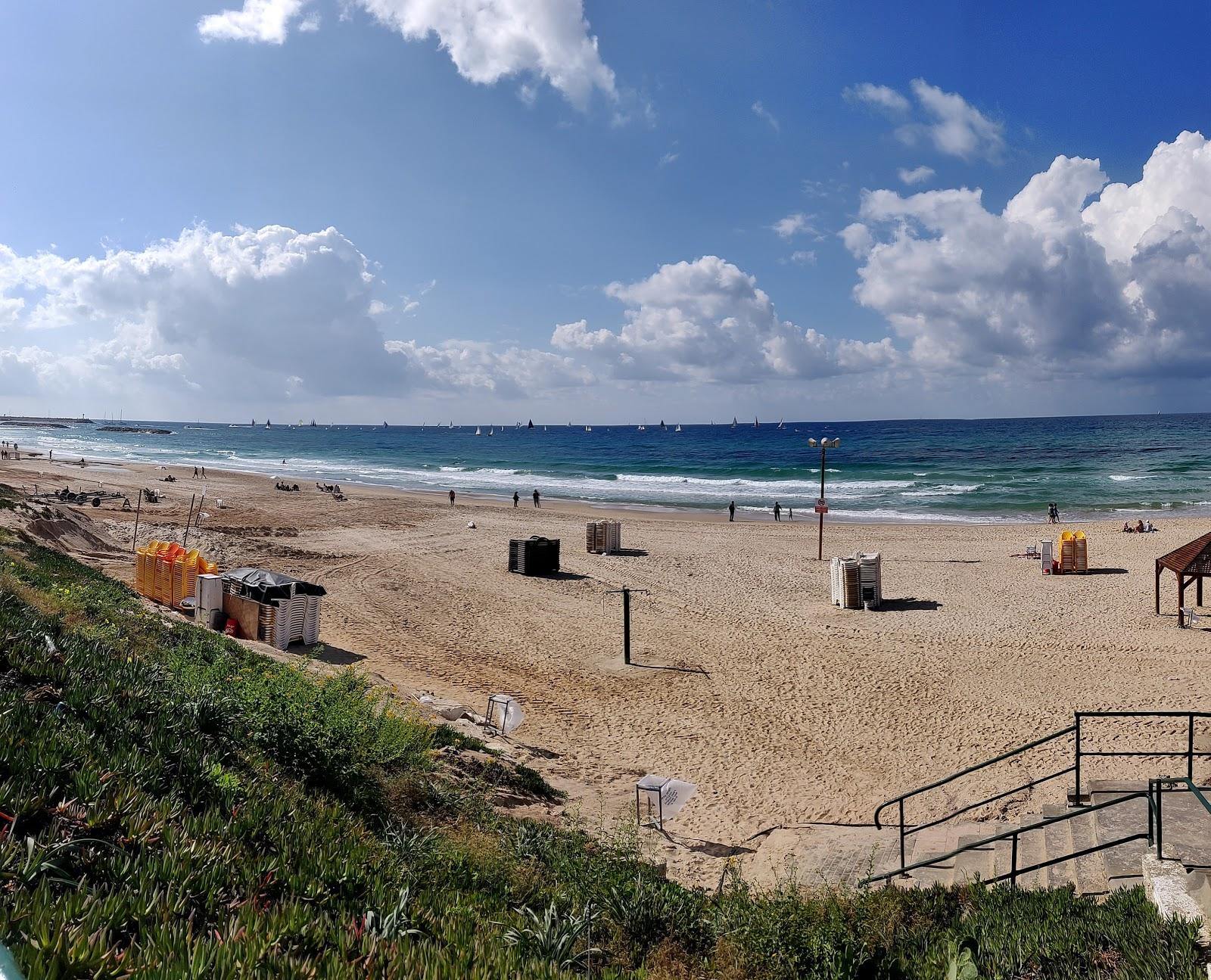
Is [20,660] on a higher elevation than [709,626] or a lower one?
higher

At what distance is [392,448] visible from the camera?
128 m

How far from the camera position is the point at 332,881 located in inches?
150

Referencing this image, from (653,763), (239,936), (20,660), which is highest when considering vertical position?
(20,660)

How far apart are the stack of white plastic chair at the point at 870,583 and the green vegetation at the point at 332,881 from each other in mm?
13682

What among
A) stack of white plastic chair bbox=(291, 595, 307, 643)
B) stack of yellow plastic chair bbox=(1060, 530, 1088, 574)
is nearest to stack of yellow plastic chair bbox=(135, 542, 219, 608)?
stack of white plastic chair bbox=(291, 595, 307, 643)

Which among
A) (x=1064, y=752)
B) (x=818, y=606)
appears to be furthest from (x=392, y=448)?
(x=1064, y=752)

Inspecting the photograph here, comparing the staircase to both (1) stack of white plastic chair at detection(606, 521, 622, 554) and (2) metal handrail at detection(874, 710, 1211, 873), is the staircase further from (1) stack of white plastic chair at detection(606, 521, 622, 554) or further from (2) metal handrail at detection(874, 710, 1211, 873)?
(1) stack of white plastic chair at detection(606, 521, 622, 554)

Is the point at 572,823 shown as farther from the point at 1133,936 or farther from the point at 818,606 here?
the point at 818,606

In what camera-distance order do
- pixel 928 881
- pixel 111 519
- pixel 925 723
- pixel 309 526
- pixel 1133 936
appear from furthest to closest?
pixel 309 526 → pixel 111 519 → pixel 925 723 → pixel 928 881 → pixel 1133 936

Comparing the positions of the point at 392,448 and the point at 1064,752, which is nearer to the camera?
the point at 1064,752

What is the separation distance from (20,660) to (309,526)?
1182 inches

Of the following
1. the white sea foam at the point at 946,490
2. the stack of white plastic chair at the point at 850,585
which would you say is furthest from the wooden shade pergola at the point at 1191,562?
the white sea foam at the point at 946,490

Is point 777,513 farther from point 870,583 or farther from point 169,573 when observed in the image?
point 169,573

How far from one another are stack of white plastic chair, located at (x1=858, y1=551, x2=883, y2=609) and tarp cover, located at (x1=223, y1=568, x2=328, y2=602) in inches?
529
